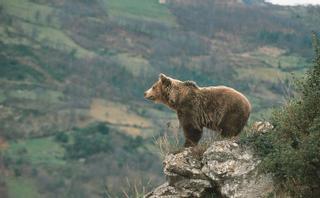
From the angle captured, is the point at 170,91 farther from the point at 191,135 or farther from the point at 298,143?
the point at 298,143

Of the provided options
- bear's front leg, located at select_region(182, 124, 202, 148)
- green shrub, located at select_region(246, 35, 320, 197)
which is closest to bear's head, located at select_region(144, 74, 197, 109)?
bear's front leg, located at select_region(182, 124, 202, 148)

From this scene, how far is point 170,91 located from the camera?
48.8 ft

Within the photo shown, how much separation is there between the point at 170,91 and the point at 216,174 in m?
3.52

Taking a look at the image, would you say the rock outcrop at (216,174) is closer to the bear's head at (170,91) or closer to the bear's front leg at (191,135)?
the bear's front leg at (191,135)

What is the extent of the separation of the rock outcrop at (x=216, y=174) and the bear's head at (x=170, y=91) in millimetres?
1861

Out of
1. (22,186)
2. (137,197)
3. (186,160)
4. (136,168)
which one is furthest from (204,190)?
(136,168)

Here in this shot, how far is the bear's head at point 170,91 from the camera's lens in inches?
572

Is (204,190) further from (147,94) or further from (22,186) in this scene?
(22,186)

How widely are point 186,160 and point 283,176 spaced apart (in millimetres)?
2048

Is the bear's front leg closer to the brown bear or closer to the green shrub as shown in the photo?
the brown bear

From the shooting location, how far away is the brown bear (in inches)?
522

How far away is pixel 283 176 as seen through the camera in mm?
11141

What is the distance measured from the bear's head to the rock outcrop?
73.3 inches

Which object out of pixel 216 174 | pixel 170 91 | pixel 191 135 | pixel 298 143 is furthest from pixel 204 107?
pixel 298 143
